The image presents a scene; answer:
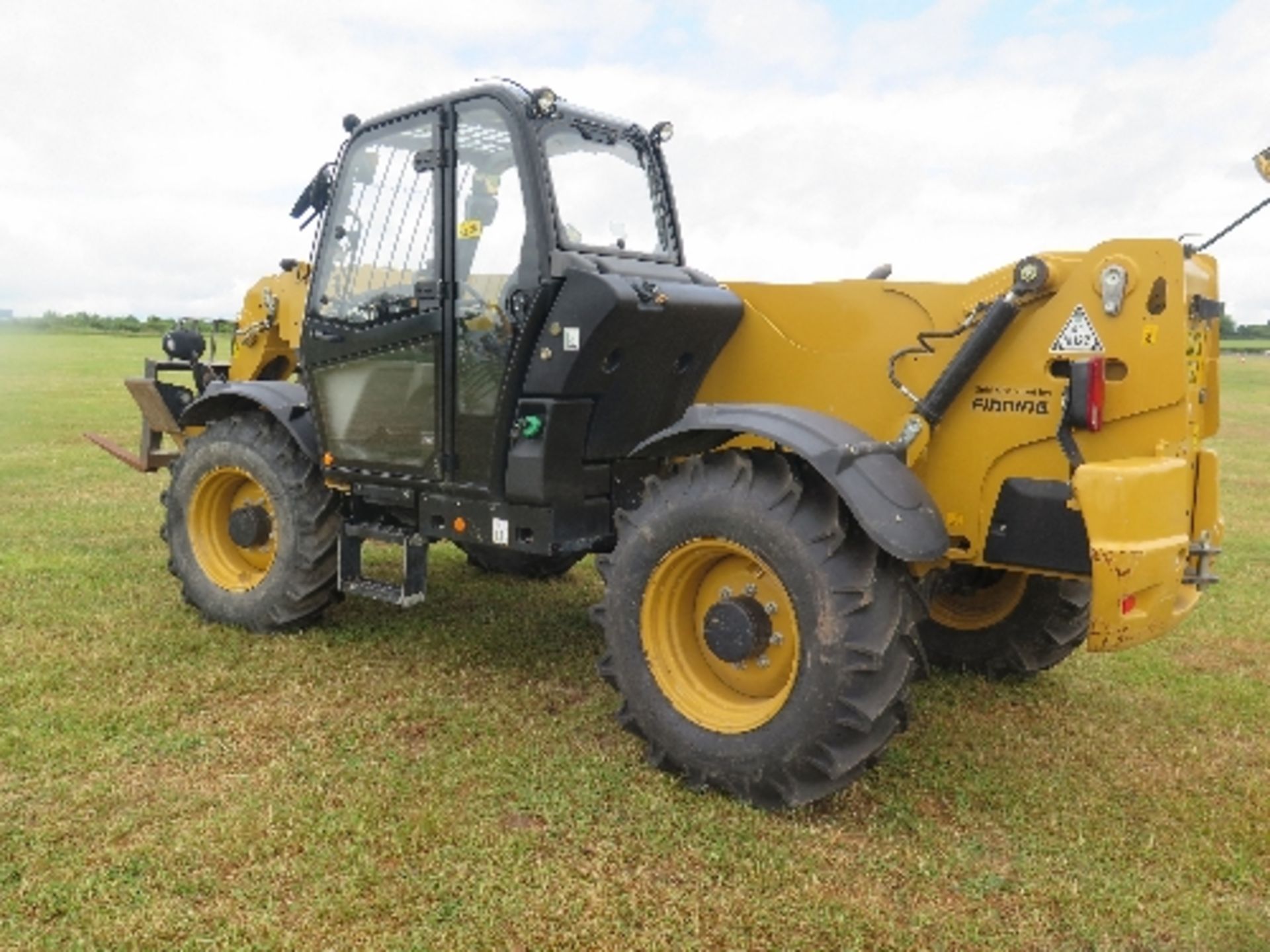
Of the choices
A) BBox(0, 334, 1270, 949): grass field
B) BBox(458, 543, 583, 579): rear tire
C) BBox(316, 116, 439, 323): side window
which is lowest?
BBox(0, 334, 1270, 949): grass field

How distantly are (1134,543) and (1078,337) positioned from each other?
0.75m

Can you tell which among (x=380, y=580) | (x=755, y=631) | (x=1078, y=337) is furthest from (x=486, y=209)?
(x=1078, y=337)

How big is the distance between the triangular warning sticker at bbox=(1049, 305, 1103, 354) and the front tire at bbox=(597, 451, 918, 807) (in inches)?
36.7

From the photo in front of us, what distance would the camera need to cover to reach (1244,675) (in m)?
5.64

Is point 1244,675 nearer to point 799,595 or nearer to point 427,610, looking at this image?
point 799,595

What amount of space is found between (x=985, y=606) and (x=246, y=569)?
395cm

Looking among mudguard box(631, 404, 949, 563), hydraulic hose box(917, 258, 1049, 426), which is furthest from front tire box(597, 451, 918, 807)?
hydraulic hose box(917, 258, 1049, 426)

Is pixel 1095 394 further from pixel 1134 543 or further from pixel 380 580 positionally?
pixel 380 580

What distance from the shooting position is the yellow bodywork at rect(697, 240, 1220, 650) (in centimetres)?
358

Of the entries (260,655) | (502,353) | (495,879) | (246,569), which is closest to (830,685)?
(495,879)

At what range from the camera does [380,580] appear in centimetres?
566

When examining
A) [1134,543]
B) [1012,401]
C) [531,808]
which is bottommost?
[531,808]

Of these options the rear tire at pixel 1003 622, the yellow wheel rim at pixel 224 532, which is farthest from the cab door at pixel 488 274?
the rear tire at pixel 1003 622

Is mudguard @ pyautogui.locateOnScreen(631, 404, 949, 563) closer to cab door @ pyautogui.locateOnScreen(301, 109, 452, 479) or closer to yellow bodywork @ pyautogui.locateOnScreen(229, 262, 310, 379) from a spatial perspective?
cab door @ pyautogui.locateOnScreen(301, 109, 452, 479)
